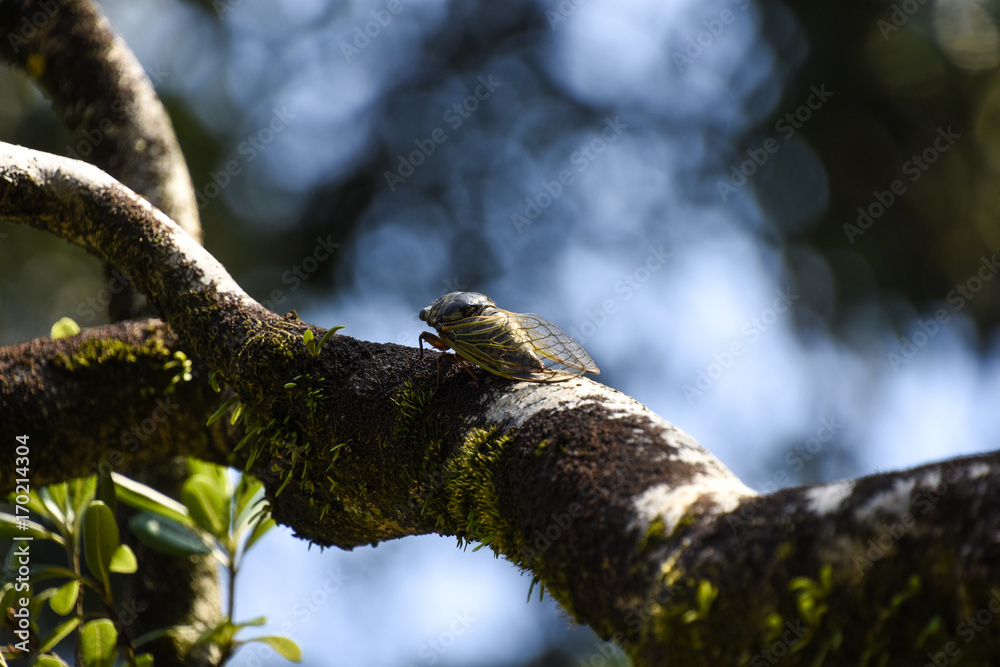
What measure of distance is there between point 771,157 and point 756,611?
8.47 meters

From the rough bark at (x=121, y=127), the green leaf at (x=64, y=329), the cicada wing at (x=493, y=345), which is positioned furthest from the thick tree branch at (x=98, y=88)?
the cicada wing at (x=493, y=345)

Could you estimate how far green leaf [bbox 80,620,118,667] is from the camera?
2.67 metres

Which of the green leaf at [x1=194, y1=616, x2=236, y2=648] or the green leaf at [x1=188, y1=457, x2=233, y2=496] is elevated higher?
the green leaf at [x1=188, y1=457, x2=233, y2=496]

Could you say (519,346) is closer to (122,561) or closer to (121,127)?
(122,561)

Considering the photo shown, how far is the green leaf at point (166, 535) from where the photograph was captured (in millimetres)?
2959

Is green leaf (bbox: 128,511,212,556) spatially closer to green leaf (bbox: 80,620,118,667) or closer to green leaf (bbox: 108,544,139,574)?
green leaf (bbox: 108,544,139,574)

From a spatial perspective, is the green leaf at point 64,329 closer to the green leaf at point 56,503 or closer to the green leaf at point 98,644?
the green leaf at point 56,503

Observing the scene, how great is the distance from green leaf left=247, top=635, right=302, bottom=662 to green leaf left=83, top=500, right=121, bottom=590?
699 millimetres

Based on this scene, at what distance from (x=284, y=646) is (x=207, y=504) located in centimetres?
77

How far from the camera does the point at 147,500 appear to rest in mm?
3072

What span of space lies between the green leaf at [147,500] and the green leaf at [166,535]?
0.10ft

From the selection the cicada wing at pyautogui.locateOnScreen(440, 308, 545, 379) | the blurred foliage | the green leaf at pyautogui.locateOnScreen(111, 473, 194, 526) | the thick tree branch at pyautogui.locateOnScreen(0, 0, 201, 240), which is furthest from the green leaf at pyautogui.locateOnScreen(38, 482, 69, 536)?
the blurred foliage

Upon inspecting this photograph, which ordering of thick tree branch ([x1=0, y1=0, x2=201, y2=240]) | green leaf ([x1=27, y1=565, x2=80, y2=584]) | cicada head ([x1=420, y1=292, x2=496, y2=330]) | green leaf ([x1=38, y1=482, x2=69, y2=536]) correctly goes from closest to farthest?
cicada head ([x1=420, y1=292, x2=496, y2=330])
green leaf ([x1=27, y1=565, x2=80, y2=584])
green leaf ([x1=38, y1=482, x2=69, y2=536])
thick tree branch ([x1=0, y1=0, x2=201, y2=240])

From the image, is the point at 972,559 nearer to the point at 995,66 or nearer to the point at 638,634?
the point at 638,634
